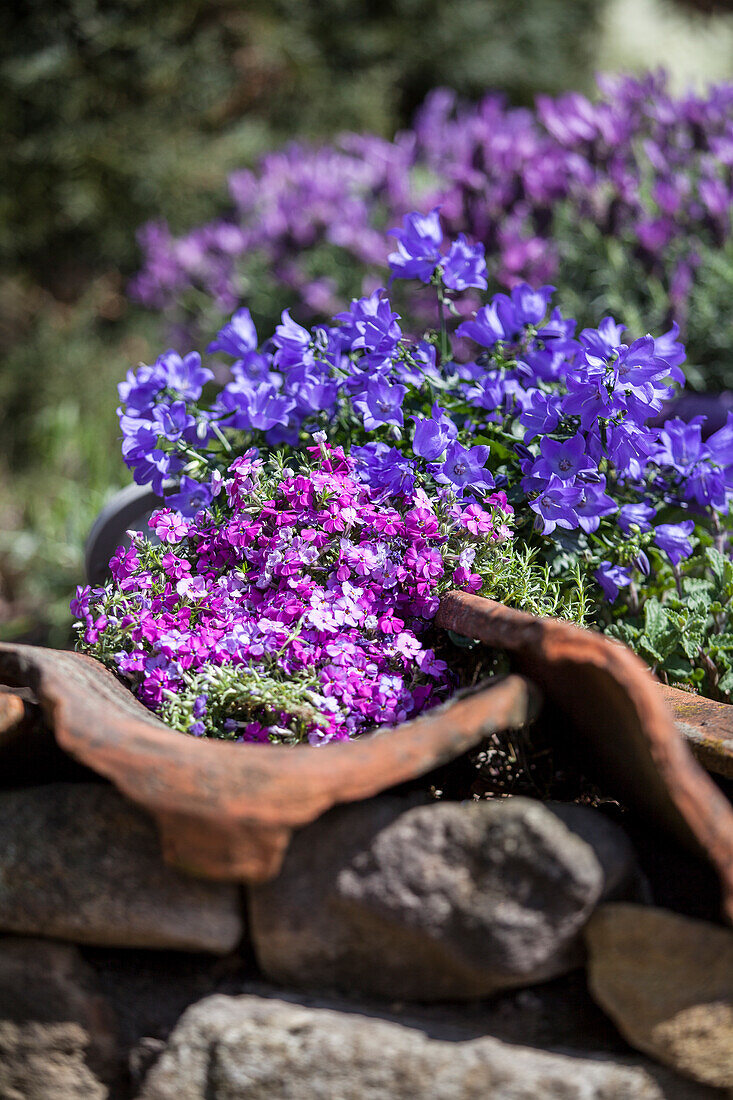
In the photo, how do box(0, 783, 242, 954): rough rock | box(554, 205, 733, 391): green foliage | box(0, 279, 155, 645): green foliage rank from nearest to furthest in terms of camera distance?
box(0, 783, 242, 954): rough rock
box(554, 205, 733, 391): green foliage
box(0, 279, 155, 645): green foliage

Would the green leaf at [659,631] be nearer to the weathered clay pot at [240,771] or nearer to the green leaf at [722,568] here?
the green leaf at [722,568]

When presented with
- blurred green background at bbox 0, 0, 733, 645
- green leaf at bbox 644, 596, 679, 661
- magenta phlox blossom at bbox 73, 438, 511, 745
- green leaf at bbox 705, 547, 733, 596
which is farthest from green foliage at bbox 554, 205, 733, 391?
blurred green background at bbox 0, 0, 733, 645

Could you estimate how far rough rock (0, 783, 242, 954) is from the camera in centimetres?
121

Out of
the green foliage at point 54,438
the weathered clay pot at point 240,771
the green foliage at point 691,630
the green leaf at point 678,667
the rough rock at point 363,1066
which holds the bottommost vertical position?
the green foliage at point 54,438

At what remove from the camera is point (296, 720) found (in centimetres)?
137

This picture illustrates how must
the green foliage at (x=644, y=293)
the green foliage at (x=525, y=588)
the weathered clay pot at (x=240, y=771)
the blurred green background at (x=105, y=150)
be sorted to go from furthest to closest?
the blurred green background at (x=105, y=150) → the green foliage at (x=644, y=293) → the green foliage at (x=525, y=588) → the weathered clay pot at (x=240, y=771)

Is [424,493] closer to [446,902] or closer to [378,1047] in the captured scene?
[446,902]

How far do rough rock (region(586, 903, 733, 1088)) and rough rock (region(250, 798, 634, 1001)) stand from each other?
0.20ft

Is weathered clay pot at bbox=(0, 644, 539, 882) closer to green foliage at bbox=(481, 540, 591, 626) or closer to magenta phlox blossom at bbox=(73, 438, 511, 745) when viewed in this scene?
magenta phlox blossom at bbox=(73, 438, 511, 745)

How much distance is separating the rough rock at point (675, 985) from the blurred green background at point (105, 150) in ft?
8.85

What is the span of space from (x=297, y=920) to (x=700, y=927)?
0.56 metres

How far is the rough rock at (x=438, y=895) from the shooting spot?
3.79 ft

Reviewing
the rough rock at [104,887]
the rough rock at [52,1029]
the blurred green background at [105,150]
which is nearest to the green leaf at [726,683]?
the rough rock at [104,887]

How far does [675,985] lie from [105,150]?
15.9 feet
